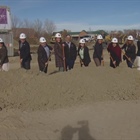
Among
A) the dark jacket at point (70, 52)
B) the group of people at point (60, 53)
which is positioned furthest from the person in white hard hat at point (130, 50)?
the dark jacket at point (70, 52)

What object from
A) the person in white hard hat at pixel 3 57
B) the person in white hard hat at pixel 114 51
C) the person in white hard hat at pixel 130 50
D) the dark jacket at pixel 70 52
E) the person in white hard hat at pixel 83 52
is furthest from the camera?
the person in white hard hat at pixel 130 50

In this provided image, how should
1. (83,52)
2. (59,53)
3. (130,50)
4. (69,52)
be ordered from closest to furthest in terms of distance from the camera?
(59,53), (69,52), (83,52), (130,50)

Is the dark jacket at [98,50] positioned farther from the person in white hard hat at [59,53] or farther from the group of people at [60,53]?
the person in white hard hat at [59,53]

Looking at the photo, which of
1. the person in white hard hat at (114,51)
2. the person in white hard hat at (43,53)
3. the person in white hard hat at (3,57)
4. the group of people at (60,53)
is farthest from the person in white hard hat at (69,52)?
the person in white hard hat at (3,57)

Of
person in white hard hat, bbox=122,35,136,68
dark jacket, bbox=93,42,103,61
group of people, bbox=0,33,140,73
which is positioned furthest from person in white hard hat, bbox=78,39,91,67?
person in white hard hat, bbox=122,35,136,68

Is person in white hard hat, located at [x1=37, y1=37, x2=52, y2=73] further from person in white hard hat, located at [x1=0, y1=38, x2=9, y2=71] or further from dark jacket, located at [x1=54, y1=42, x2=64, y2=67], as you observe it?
person in white hard hat, located at [x1=0, y1=38, x2=9, y2=71]

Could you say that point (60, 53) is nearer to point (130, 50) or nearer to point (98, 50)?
point (98, 50)

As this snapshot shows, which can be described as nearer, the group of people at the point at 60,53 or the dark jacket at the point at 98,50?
the group of people at the point at 60,53

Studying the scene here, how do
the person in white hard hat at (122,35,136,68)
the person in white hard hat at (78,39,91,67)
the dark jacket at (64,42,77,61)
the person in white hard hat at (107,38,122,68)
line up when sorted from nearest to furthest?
the dark jacket at (64,42,77,61) < the person in white hard hat at (107,38,122,68) < the person in white hard hat at (78,39,91,67) < the person in white hard hat at (122,35,136,68)

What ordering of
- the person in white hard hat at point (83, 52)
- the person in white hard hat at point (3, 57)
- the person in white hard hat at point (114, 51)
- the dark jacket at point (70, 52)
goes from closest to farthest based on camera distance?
the person in white hard hat at point (3, 57) → the dark jacket at point (70, 52) → the person in white hard hat at point (114, 51) → the person in white hard hat at point (83, 52)

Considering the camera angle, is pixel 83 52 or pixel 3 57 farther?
pixel 83 52

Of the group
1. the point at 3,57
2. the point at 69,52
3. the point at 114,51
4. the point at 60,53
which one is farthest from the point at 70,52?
the point at 3,57

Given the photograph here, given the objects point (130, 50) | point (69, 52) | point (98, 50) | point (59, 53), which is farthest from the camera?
point (130, 50)

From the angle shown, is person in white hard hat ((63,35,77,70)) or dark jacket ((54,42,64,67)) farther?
person in white hard hat ((63,35,77,70))
